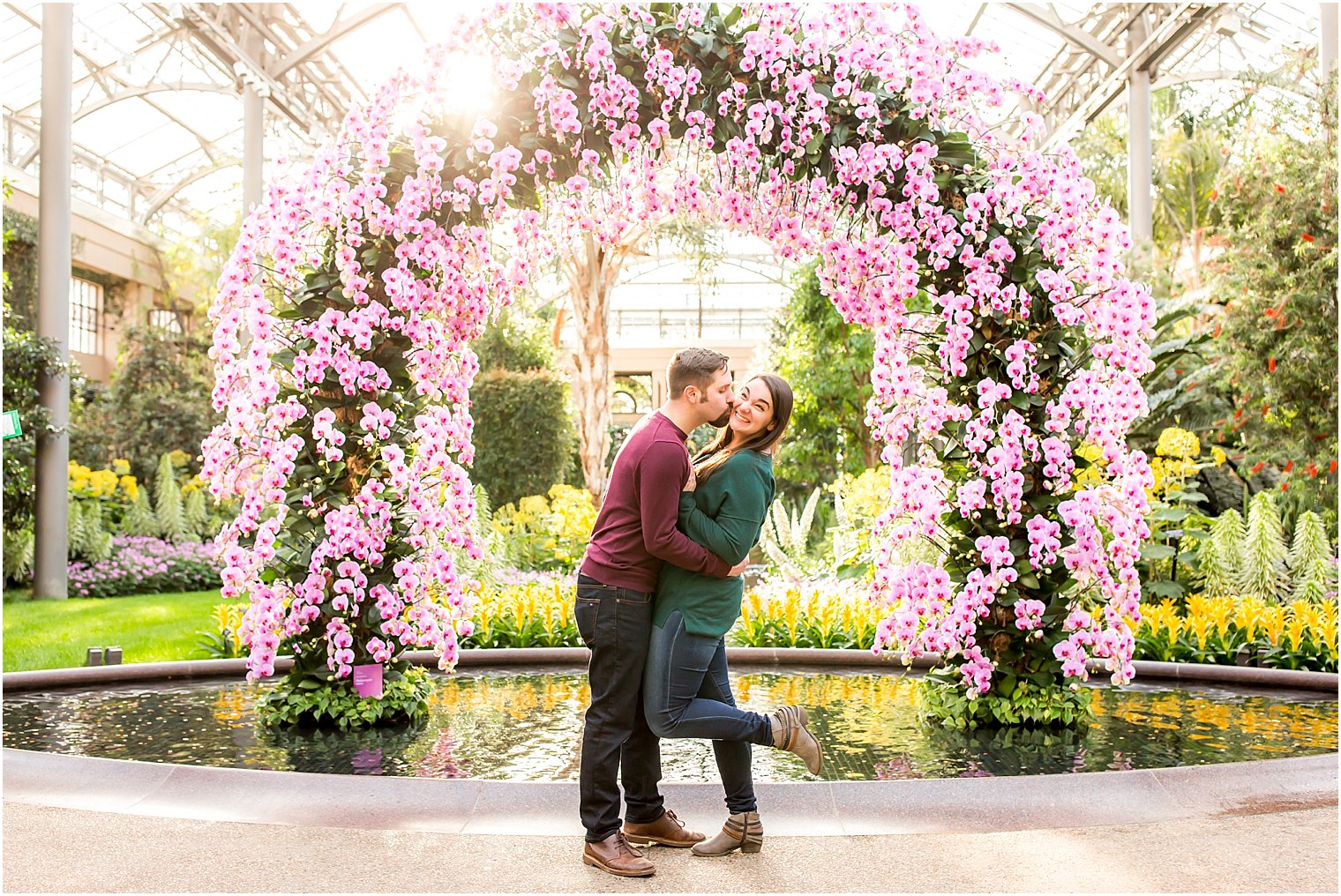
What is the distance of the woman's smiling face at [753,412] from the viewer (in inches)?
143

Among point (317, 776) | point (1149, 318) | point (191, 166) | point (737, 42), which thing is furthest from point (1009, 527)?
point (191, 166)

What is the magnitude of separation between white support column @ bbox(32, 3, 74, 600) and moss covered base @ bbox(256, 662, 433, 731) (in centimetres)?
818

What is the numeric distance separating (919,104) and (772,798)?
3.04 meters

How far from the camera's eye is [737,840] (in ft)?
11.5

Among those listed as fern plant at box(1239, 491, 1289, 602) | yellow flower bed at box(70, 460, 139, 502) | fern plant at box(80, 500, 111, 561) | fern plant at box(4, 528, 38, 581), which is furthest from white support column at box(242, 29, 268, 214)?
fern plant at box(1239, 491, 1289, 602)

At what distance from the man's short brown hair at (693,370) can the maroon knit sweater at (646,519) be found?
12cm

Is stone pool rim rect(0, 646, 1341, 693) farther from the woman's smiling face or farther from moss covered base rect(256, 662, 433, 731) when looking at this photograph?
the woman's smiling face

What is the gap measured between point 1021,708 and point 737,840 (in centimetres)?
207

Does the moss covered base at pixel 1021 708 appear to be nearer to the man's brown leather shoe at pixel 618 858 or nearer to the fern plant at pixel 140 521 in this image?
the man's brown leather shoe at pixel 618 858

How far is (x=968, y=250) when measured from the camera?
496cm

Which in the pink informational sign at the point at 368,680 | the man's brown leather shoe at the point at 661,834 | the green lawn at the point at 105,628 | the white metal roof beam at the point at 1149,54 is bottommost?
the green lawn at the point at 105,628

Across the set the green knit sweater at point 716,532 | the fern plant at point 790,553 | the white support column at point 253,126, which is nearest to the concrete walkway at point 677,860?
the green knit sweater at point 716,532

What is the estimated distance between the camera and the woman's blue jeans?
11.4ft

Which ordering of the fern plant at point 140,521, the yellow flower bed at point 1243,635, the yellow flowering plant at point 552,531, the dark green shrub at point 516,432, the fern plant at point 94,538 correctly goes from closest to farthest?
1. the yellow flower bed at point 1243,635
2. the yellow flowering plant at point 552,531
3. the fern plant at point 94,538
4. the fern plant at point 140,521
5. the dark green shrub at point 516,432
